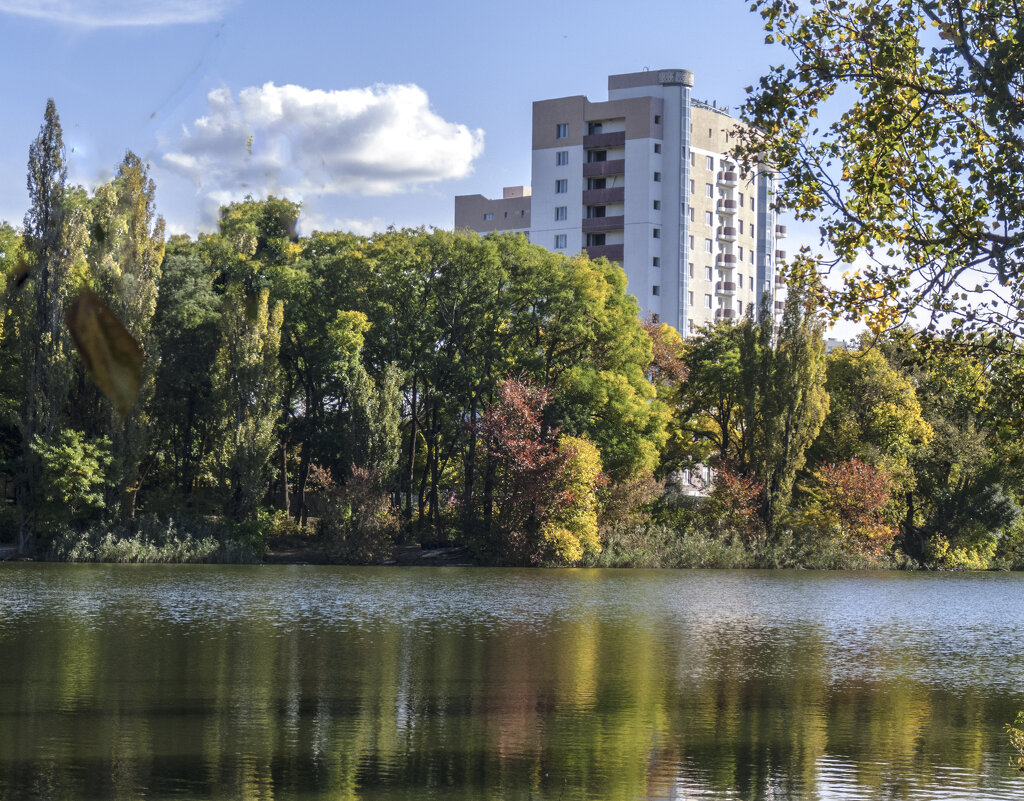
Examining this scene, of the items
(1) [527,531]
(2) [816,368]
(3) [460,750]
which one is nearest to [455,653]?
(3) [460,750]

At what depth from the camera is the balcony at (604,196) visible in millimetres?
117500

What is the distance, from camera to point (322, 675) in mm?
19516

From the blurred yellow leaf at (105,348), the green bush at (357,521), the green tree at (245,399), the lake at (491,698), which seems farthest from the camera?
the green tree at (245,399)

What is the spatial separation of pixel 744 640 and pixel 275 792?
1696 cm

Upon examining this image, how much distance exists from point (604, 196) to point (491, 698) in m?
104

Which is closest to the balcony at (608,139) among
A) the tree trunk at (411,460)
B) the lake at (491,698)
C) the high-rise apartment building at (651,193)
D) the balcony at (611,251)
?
the high-rise apartment building at (651,193)

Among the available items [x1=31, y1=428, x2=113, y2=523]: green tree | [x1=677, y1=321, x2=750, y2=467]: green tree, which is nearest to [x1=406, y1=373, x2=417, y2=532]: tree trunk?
[x1=31, y1=428, x2=113, y2=523]: green tree

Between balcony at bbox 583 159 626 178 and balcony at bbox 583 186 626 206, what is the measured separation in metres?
1.43

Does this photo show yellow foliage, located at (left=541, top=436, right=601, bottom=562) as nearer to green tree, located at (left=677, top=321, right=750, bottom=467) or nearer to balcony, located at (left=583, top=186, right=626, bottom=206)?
green tree, located at (left=677, top=321, right=750, bottom=467)

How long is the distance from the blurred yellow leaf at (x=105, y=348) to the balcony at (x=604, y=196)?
116261 millimetres

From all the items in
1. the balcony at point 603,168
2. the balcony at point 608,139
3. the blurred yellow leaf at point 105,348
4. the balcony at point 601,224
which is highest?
the balcony at point 608,139

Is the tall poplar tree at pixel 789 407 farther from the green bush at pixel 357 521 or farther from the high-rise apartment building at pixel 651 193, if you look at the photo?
the high-rise apartment building at pixel 651 193

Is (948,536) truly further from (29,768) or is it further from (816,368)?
(29,768)

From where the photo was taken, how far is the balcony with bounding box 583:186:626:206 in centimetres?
11750
